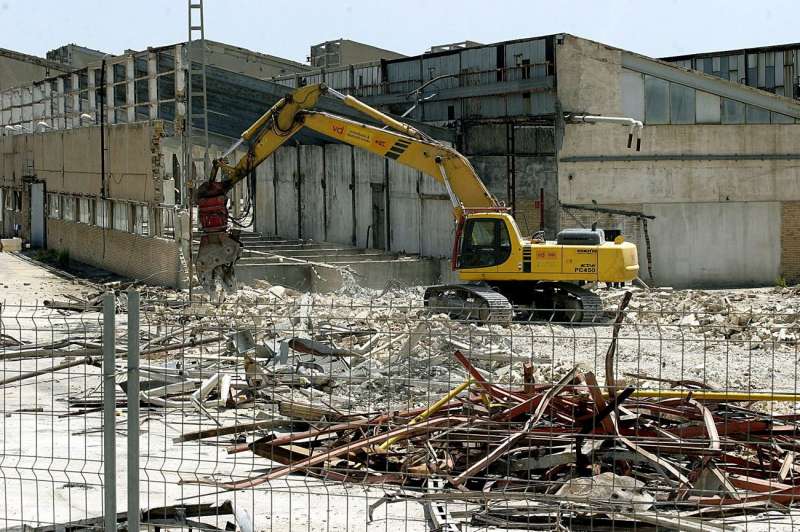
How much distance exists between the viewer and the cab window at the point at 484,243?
855 inches

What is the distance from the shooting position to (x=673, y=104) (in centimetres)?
3206

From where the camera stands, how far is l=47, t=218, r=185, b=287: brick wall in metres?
A: 27.0

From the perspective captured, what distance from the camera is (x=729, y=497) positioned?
26.0 ft

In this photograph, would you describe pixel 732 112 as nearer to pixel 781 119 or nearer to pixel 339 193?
pixel 781 119

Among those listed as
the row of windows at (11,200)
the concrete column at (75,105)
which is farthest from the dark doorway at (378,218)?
the row of windows at (11,200)

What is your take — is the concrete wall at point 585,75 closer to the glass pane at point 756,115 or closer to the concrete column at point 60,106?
the glass pane at point 756,115

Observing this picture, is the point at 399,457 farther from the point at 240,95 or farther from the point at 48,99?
the point at 48,99

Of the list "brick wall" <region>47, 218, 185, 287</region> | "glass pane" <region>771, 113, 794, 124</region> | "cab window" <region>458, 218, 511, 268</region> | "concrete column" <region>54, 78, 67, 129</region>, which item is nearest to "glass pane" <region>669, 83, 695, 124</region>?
"glass pane" <region>771, 113, 794, 124</region>

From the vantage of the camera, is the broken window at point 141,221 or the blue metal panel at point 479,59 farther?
the blue metal panel at point 479,59

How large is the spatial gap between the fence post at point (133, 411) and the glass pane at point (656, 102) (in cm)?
2742

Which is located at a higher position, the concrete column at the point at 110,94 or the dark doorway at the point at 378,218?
the concrete column at the point at 110,94

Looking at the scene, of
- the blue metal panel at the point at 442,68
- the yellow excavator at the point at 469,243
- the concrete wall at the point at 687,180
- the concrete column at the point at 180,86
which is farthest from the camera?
the blue metal panel at the point at 442,68

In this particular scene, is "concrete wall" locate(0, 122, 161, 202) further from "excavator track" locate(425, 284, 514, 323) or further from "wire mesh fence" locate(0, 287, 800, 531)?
"wire mesh fence" locate(0, 287, 800, 531)

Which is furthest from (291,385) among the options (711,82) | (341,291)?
(711,82)
